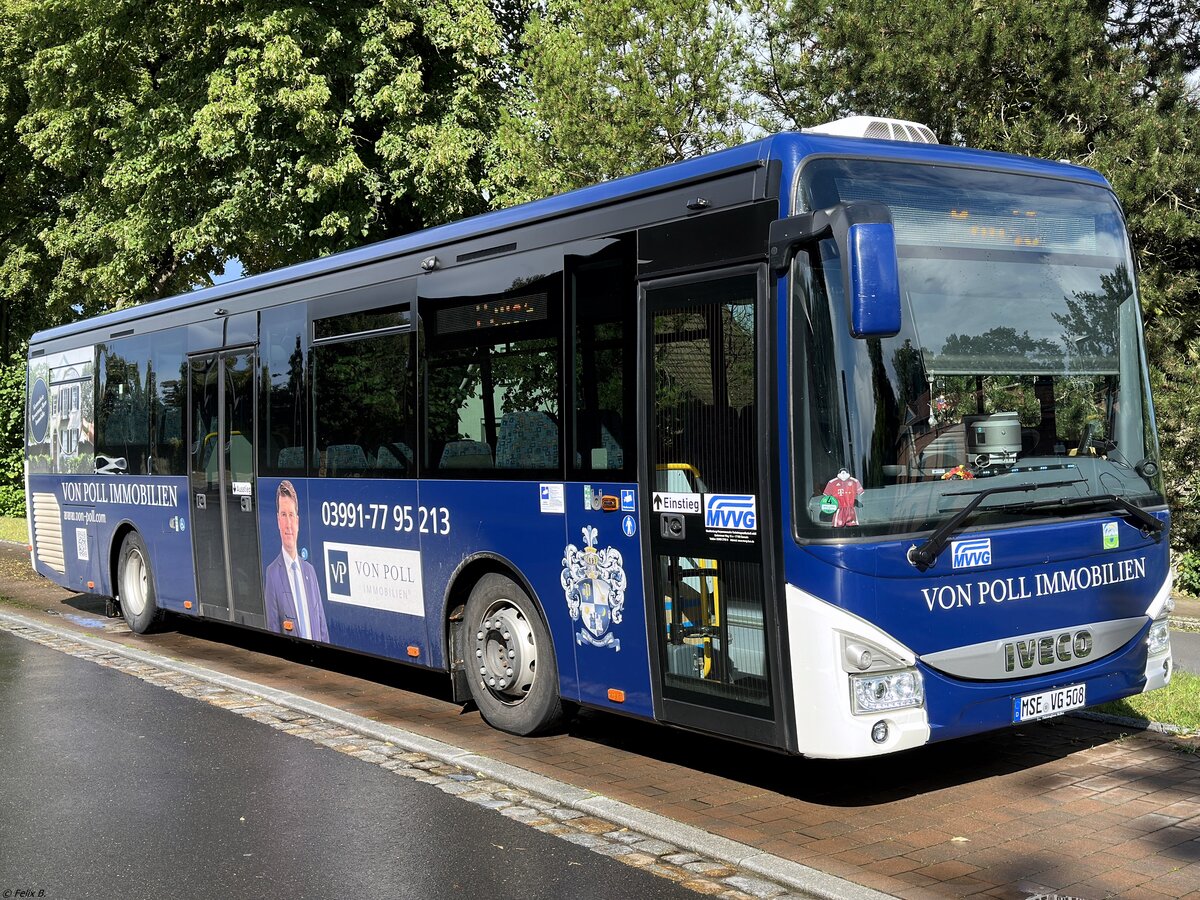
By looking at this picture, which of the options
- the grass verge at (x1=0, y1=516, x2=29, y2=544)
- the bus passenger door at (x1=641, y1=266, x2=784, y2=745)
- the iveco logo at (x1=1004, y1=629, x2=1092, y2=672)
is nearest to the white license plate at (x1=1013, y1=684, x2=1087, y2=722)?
the iveco logo at (x1=1004, y1=629, x2=1092, y2=672)

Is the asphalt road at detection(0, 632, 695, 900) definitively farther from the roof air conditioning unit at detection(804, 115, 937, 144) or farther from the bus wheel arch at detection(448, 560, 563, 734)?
the roof air conditioning unit at detection(804, 115, 937, 144)

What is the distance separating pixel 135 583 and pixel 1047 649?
9.93 meters

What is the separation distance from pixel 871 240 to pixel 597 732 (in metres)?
4.09

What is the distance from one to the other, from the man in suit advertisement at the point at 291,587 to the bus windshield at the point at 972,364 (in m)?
5.29

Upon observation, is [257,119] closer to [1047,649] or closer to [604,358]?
[604,358]

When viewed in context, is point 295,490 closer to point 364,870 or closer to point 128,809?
point 128,809

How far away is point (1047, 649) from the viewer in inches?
259

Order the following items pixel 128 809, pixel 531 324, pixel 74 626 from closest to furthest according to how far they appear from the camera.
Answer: pixel 128 809, pixel 531 324, pixel 74 626

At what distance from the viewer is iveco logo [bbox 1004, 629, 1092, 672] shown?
642cm

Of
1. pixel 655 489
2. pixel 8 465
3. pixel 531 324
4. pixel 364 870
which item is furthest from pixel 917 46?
pixel 8 465

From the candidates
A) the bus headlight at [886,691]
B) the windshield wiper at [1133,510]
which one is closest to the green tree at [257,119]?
the windshield wiper at [1133,510]

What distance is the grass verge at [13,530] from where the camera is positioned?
2520 centimetres

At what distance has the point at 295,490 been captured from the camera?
34.4 feet

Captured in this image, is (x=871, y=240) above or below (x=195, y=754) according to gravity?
above
